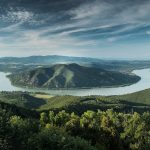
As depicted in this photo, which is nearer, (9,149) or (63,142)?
(9,149)

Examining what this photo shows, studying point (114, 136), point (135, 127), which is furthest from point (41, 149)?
point (135, 127)

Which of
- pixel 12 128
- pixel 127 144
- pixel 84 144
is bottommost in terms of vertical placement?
pixel 127 144

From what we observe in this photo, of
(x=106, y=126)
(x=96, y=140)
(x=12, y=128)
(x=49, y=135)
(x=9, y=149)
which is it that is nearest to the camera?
(x=9, y=149)

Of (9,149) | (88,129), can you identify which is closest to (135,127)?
(88,129)

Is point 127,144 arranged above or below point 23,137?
below

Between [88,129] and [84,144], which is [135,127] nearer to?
[88,129]

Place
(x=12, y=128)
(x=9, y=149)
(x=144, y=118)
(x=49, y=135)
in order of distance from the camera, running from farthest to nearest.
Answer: (x=144, y=118)
(x=49, y=135)
(x=12, y=128)
(x=9, y=149)

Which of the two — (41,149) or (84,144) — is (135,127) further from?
(41,149)

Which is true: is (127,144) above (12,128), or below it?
below

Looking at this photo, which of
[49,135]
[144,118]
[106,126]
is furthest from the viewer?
[144,118]
